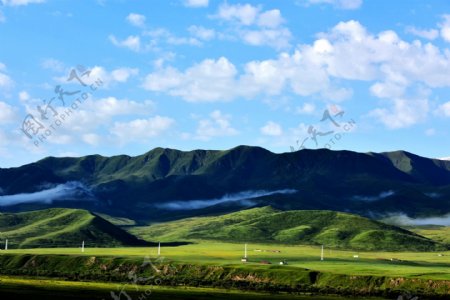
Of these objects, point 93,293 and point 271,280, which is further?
point 271,280

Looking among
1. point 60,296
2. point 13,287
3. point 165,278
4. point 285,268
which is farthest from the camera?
point 285,268

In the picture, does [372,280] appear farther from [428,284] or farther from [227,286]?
[227,286]

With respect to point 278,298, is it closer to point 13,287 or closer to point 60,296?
point 60,296

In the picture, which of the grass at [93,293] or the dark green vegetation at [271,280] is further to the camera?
the dark green vegetation at [271,280]

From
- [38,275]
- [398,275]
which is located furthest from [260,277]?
[38,275]

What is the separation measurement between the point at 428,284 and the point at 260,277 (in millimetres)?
45641

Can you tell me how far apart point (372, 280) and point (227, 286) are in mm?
39135

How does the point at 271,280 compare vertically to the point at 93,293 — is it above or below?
below

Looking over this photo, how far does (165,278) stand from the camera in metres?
184

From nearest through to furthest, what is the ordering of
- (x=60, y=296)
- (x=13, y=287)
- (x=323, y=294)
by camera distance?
(x=60, y=296)
(x=13, y=287)
(x=323, y=294)

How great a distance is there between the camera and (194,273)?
193 meters

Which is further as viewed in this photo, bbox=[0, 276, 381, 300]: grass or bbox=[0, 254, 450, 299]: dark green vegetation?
bbox=[0, 254, 450, 299]: dark green vegetation

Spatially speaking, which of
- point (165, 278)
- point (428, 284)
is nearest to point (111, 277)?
point (165, 278)

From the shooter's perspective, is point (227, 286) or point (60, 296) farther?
point (227, 286)
